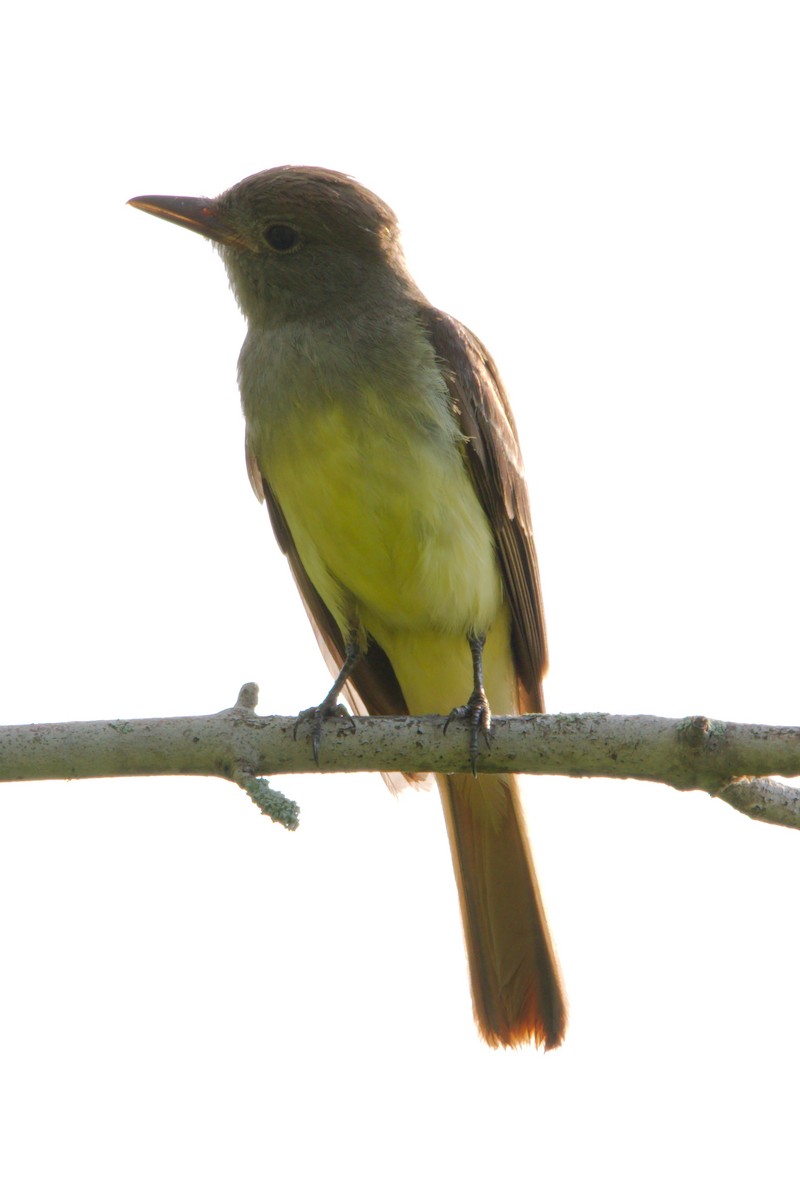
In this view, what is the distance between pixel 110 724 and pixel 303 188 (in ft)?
10.2

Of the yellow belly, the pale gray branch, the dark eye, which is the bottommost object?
the pale gray branch

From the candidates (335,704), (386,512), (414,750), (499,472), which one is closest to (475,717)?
(414,750)

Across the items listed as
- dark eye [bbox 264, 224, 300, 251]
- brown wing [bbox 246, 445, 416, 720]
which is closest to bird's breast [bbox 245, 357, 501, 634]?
brown wing [bbox 246, 445, 416, 720]

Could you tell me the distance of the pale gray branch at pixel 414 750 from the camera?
14.4ft

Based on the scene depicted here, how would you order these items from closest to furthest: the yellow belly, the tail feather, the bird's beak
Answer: the yellow belly → the tail feather → the bird's beak

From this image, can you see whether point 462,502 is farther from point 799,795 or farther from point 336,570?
point 799,795

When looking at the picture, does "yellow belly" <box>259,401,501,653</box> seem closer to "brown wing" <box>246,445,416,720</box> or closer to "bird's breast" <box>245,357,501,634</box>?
"bird's breast" <box>245,357,501,634</box>

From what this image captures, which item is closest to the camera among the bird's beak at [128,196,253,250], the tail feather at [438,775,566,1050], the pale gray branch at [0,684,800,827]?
the pale gray branch at [0,684,800,827]

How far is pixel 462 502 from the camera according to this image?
6156 mm

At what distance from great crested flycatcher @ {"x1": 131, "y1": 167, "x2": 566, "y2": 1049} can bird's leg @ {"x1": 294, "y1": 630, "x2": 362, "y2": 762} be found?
0.04 ft

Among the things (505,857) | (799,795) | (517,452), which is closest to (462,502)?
(517,452)

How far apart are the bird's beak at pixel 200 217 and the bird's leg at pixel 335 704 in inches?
75.0

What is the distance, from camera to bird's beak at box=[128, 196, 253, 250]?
266 inches

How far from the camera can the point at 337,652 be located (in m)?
6.98
